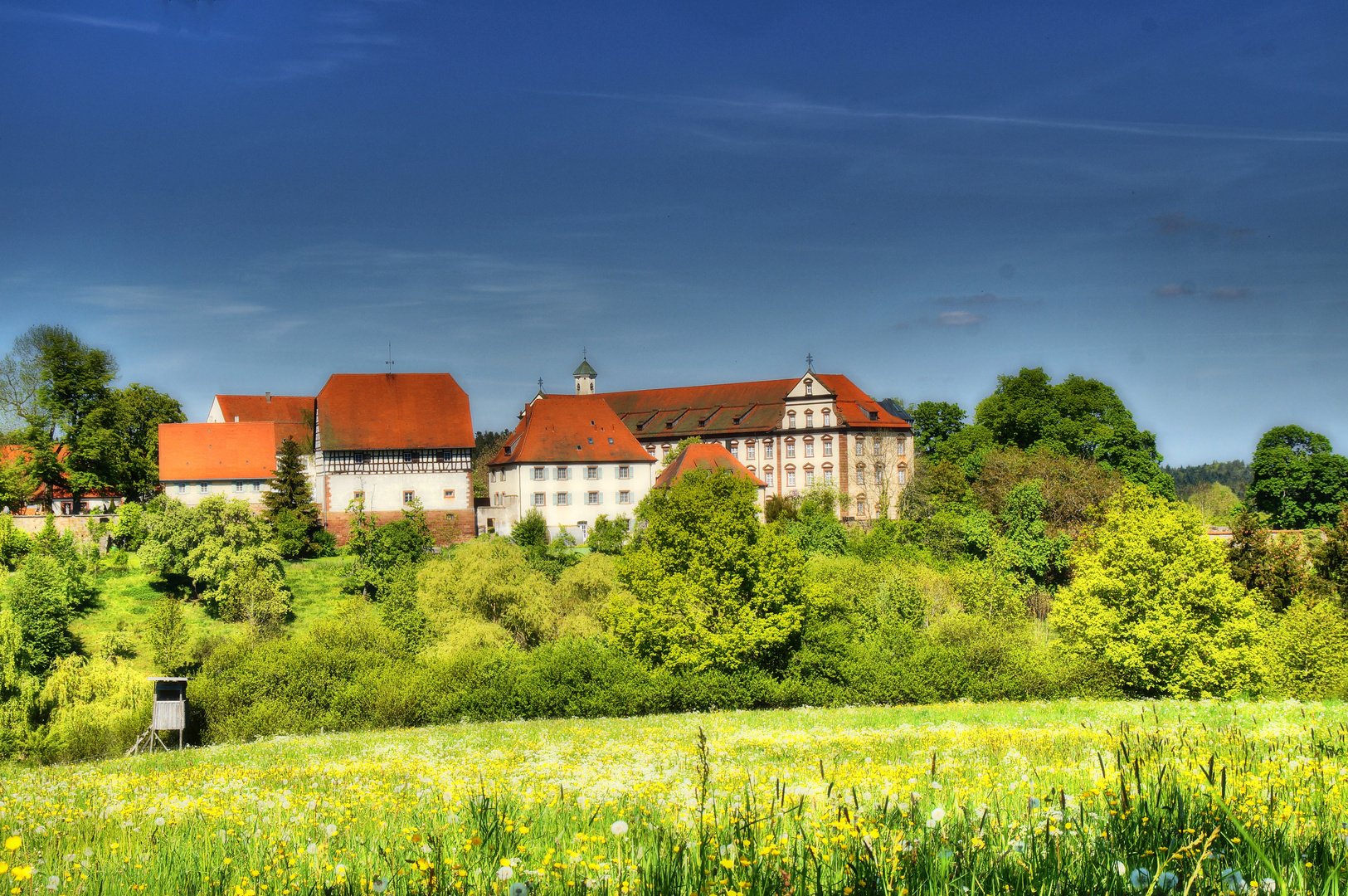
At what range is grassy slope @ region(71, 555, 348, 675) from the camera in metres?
50.5

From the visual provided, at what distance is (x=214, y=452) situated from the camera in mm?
79500

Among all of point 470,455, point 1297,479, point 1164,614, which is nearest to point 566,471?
point 470,455

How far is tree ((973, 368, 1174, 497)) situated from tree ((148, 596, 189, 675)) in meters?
62.4

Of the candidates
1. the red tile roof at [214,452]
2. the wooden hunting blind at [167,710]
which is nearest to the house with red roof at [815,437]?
the red tile roof at [214,452]

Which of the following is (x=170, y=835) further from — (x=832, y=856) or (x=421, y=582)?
(x=421, y=582)

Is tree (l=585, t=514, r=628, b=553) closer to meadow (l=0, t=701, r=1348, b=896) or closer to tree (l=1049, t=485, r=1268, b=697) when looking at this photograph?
tree (l=1049, t=485, r=1268, b=697)

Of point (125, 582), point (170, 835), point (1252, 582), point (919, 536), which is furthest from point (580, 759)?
point (919, 536)

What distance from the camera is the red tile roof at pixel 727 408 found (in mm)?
96812

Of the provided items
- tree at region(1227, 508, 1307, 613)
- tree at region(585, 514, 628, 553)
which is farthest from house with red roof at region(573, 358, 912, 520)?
tree at region(1227, 508, 1307, 613)

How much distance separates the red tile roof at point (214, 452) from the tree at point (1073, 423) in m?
59.9

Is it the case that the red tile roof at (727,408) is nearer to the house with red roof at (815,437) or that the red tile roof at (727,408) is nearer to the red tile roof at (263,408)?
the house with red roof at (815,437)

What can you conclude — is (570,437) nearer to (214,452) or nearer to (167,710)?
(214,452)

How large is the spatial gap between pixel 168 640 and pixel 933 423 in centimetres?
7218

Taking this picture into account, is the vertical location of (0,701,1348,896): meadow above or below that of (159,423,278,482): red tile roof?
below
